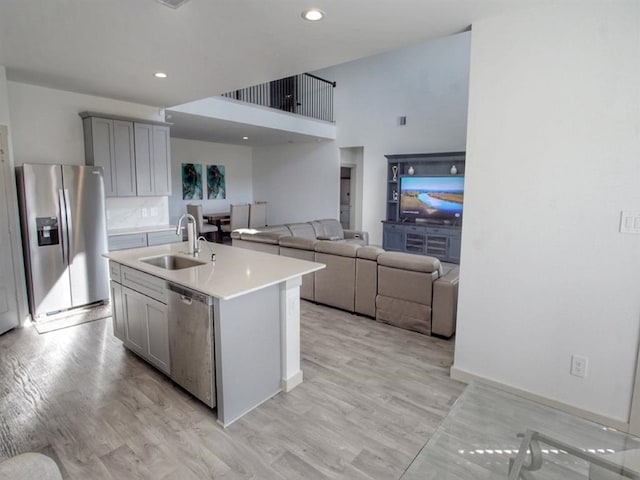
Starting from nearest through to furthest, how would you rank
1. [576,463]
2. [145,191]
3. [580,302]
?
[576,463] → [580,302] → [145,191]

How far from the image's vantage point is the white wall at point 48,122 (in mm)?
4027

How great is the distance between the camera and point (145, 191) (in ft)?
16.3

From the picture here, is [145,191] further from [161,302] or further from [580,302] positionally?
[580,302]

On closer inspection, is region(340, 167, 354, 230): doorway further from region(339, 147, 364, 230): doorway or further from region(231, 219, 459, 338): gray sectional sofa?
region(231, 219, 459, 338): gray sectional sofa

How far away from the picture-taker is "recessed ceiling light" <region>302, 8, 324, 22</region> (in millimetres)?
2300

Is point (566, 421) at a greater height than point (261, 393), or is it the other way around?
point (566, 421)

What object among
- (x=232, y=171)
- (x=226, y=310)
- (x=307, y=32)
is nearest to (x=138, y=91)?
(x=307, y=32)

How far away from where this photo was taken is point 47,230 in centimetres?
389

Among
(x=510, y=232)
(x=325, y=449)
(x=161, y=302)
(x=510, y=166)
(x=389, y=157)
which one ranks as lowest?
(x=325, y=449)

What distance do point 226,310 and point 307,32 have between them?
6.75 ft

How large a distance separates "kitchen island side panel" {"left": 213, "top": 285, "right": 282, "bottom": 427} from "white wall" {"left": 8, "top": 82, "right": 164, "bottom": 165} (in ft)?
11.9

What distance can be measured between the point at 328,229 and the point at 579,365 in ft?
16.2

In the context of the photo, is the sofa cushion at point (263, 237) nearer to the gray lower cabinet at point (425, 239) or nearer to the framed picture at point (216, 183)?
the gray lower cabinet at point (425, 239)

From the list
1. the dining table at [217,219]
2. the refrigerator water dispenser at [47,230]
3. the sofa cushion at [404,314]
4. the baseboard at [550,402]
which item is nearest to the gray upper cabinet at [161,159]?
the refrigerator water dispenser at [47,230]
